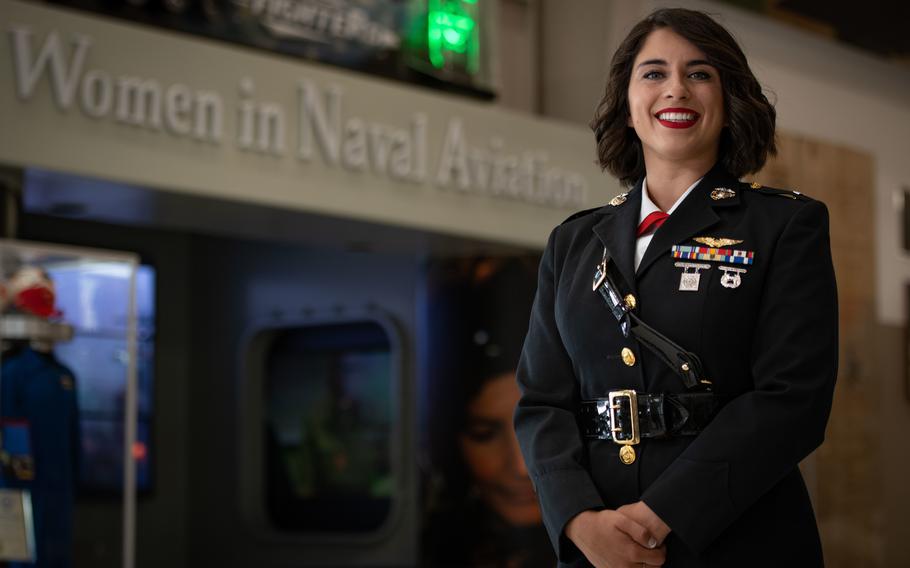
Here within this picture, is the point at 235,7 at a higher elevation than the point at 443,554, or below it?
higher

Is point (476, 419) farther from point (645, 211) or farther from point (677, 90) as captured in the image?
point (677, 90)

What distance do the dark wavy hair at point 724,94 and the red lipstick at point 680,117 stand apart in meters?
0.05

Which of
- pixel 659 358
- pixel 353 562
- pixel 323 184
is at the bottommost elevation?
pixel 353 562

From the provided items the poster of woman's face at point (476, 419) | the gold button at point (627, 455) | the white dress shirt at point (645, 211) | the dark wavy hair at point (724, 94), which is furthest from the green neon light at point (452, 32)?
the gold button at point (627, 455)

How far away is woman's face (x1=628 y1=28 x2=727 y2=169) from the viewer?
62.2 inches

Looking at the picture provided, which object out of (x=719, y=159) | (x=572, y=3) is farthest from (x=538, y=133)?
(x=719, y=159)

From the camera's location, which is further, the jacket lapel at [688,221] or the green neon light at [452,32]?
the green neon light at [452,32]

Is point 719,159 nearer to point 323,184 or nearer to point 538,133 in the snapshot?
point 323,184

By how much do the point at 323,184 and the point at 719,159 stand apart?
12.4ft

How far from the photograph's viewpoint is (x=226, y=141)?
4.93m

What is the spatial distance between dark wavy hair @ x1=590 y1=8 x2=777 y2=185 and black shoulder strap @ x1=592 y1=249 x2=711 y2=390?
0.24 meters

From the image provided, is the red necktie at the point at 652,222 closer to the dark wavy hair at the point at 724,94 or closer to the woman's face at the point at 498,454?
the dark wavy hair at the point at 724,94

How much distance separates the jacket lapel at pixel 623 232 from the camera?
1.59m

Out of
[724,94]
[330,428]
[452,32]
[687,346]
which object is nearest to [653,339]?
[687,346]
